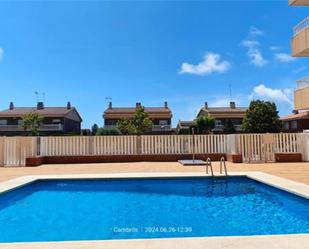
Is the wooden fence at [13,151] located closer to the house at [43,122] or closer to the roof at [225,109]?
the house at [43,122]

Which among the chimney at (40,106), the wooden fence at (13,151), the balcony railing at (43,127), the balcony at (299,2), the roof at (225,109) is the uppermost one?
the balcony at (299,2)

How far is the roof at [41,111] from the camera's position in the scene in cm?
4609

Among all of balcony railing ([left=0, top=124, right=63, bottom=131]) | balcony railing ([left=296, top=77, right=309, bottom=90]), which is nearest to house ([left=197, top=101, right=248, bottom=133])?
balcony railing ([left=0, top=124, right=63, bottom=131])

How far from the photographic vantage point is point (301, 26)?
17.0m

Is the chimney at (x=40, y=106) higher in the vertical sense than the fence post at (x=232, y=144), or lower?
higher

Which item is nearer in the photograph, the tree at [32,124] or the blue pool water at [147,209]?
the blue pool water at [147,209]

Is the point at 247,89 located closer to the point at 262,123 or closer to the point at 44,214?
the point at 262,123

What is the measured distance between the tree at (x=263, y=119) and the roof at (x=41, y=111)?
2714 centimetres

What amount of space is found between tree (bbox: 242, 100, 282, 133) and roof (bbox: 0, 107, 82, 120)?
2714cm

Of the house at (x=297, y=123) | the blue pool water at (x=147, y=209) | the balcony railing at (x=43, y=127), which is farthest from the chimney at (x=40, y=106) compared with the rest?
the blue pool water at (x=147, y=209)

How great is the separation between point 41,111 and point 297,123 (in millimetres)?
37221

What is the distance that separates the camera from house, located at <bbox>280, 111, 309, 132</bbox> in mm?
36156

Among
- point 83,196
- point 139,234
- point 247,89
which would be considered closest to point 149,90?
point 247,89

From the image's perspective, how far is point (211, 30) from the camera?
67.0 feet
